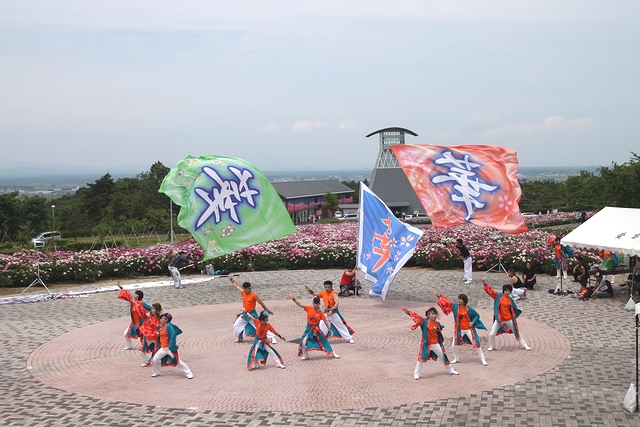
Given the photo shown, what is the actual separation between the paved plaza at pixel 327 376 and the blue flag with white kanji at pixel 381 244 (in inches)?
46.4

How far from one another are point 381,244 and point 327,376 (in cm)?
703

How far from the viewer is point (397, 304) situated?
842 inches

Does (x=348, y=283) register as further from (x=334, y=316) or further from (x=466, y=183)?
(x=334, y=316)

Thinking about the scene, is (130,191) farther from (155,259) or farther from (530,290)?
(530,290)

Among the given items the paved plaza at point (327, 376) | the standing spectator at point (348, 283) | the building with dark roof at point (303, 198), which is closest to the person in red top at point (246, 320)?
the paved plaza at point (327, 376)

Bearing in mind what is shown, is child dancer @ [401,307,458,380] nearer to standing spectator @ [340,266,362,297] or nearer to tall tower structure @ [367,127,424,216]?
standing spectator @ [340,266,362,297]

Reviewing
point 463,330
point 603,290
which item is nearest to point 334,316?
point 463,330

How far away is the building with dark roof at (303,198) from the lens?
76.5 m

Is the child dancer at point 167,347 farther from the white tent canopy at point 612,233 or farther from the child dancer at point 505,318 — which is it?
the white tent canopy at point 612,233

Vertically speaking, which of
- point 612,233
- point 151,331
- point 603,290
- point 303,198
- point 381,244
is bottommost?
point 603,290

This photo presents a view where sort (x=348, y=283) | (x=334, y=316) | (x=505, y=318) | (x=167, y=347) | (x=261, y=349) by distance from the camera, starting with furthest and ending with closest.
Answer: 1. (x=348, y=283)
2. (x=334, y=316)
3. (x=505, y=318)
4. (x=261, y=349)
5. (x=167, y=347)

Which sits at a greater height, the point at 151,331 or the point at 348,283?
the point at 151,331

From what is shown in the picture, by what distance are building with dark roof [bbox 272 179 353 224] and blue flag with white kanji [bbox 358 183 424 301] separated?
51.4m

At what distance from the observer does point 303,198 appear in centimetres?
8138
